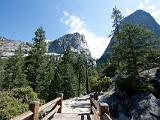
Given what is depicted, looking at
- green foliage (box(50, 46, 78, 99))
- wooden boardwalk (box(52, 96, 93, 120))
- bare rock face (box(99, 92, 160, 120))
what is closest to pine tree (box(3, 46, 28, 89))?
green foliage (box(50, 46, 78, 99))

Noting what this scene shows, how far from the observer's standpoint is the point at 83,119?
1255 centimetres

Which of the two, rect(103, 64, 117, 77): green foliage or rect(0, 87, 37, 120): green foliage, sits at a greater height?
rect(103, 64, 117, 77): green foliage

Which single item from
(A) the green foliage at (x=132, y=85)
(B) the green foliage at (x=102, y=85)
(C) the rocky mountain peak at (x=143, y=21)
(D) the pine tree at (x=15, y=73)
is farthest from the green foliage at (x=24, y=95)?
(C) the rocky mountain peak at (x=143, y=21)

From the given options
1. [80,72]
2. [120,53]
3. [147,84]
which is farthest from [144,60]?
[80,72]

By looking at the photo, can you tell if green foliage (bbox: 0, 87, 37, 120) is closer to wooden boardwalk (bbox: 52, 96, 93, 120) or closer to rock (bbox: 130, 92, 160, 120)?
wooden boardwalk (bbox: 52, 96, 93, 120)

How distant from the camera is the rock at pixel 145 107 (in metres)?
27.8

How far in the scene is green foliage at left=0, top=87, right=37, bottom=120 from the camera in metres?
18.6

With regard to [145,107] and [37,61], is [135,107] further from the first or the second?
[37,61]

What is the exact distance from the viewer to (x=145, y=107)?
28875mm

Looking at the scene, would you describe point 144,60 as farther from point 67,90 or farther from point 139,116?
point 67,90

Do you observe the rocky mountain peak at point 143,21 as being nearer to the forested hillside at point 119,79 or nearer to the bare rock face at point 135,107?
the forested hillside at point 119,79

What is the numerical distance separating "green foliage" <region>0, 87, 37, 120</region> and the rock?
38.5 feet

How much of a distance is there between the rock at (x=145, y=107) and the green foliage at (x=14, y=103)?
1172cm

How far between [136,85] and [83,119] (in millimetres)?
21062
